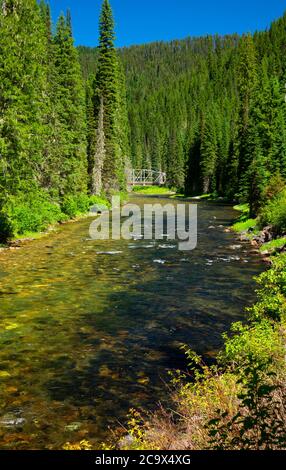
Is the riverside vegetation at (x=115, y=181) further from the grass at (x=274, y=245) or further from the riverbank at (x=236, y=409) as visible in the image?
the grass at (x=274, y=245)

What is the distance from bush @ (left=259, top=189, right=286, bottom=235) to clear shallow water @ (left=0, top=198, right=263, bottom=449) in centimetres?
316

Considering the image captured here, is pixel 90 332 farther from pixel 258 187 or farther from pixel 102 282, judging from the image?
A: pixel 258 187

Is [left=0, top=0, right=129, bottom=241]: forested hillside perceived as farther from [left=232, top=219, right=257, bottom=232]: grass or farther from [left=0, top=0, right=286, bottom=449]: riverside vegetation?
[left=232, top=219, right=257, bottom=232]: grass

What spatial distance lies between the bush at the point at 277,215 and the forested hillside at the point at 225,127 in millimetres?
6163

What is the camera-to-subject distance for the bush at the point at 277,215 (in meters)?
25.1

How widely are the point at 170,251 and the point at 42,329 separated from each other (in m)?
13.7

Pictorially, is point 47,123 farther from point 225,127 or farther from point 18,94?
point 225,127

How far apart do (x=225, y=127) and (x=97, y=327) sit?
8875cm

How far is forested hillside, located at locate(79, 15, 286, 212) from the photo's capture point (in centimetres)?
4681

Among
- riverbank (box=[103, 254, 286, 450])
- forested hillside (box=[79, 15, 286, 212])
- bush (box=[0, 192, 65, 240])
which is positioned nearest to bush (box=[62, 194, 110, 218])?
bush (box=[0, 192, 65, 240])

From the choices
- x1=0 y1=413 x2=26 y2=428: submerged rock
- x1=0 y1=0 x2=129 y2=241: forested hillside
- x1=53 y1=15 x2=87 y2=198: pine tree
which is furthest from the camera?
x1=53 y1=15 x2=87 y2=198: pine tree

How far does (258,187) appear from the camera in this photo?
36.7m

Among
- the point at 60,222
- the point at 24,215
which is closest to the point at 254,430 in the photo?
the point at 24,215

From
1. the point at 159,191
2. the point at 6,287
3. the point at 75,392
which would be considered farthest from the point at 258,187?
the point at 159,191
